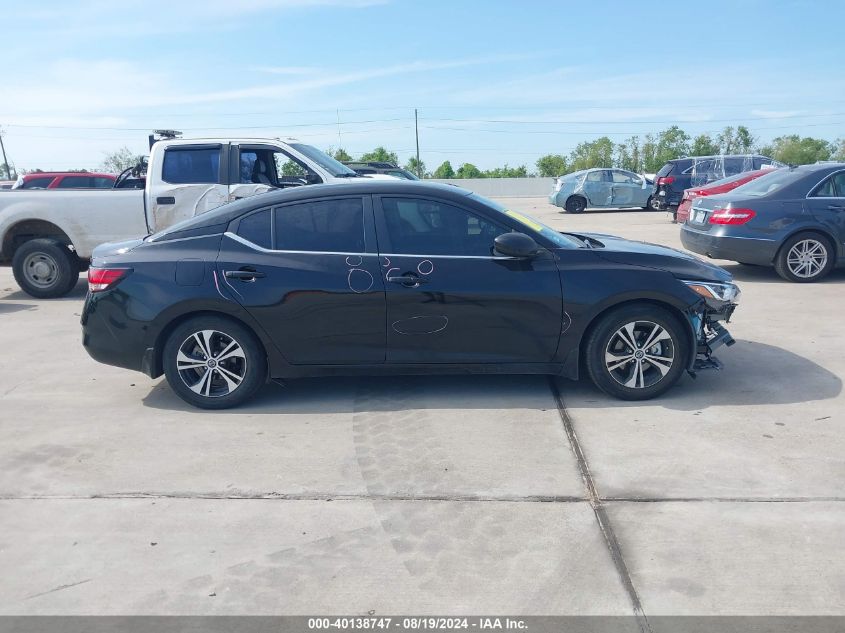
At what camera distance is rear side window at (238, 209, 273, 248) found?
5531mm

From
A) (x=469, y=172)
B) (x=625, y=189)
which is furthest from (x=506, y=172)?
(x=625, y=189)

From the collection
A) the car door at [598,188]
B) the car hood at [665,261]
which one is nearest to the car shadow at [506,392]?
the car hood at [665,261]

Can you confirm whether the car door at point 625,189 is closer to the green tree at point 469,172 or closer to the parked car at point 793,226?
the parked car at point 793,226

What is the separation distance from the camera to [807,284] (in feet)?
32.4

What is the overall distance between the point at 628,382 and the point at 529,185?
47282mm

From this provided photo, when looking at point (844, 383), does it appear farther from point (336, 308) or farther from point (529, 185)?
point (529, 185)

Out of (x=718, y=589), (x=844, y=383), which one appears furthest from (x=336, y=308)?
(x=844, y=383)

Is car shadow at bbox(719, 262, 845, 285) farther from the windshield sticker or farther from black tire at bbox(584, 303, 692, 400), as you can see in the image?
the windshield sticker

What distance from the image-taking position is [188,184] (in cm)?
946

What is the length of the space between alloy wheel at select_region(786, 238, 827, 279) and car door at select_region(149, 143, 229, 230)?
733 cm

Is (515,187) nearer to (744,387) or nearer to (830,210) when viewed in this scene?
(830,210)

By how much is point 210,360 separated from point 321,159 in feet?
16.6

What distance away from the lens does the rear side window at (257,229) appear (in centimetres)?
553

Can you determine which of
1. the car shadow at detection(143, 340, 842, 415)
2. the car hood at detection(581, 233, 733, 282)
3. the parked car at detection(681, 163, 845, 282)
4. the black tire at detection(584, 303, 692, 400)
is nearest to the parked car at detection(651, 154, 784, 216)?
the parked car at detection(681, 163, 845, 282)
